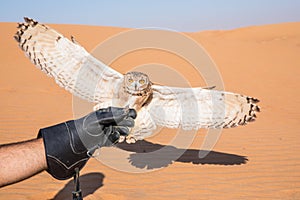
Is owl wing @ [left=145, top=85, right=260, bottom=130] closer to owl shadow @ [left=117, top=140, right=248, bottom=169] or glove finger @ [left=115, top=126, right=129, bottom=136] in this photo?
owl shadow @ [left=117, top=140, right=248, bottom=169]

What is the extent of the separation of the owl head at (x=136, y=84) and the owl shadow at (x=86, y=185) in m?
1.21

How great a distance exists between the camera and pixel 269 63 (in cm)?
1922

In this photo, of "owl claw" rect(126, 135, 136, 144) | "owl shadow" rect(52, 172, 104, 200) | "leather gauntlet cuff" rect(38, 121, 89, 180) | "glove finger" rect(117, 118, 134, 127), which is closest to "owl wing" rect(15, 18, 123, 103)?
"owl claw" rect(126, 135, 136, 144)

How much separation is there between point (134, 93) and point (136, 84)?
114mm

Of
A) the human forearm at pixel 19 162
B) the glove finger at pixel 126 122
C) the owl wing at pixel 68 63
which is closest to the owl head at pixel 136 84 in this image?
the owl wing at pixel 68 63

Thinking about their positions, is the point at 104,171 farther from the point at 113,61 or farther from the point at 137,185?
the point at 113,61

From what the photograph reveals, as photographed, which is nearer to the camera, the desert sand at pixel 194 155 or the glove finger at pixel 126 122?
the glove finger at pixel 126 122

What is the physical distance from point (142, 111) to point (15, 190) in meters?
1.78

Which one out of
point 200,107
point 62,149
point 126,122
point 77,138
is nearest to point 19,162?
point 62,149

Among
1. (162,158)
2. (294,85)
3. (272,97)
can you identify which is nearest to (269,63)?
(294,85)

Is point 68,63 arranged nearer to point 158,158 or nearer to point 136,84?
point 136,84

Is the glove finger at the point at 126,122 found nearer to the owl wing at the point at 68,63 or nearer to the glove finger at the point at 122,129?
the glove finger at the point at 122,129

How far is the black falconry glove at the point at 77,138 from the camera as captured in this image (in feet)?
7.22

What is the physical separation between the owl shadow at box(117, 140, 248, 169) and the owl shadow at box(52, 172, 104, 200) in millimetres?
664
